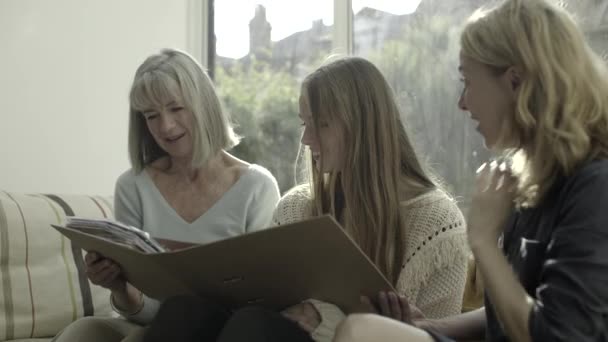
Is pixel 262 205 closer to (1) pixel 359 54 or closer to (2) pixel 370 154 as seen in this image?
(2) pixel 370 154

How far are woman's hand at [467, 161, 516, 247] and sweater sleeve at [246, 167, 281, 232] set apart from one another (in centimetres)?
89

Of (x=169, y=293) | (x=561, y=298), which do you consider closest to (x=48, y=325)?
(x=169, y=293)

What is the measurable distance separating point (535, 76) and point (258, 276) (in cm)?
60

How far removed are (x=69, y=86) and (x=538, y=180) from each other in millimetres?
1948

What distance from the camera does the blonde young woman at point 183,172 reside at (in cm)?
201

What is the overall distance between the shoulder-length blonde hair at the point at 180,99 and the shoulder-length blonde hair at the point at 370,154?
0.43 meters

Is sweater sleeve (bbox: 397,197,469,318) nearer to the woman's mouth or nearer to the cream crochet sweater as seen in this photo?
the cream crochet sweater

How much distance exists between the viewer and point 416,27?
2777 mm

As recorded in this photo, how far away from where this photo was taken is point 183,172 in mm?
2135

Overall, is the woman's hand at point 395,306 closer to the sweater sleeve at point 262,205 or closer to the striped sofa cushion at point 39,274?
the sweater sleeve at point 262,205

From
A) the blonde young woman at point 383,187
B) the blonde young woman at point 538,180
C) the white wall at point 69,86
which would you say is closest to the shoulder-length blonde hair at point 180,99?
the blonde young woman at point 383,187

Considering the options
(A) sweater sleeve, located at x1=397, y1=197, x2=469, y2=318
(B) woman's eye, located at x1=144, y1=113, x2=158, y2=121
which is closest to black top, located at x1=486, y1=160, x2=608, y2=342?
(A) sweater sleeve, located at x1=397, y1=197, x2=469, y2=318

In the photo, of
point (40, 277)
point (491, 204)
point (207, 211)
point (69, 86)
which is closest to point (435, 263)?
point (491, 204)

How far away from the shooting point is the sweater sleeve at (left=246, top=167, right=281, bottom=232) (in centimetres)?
206
